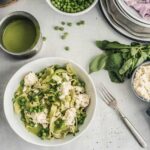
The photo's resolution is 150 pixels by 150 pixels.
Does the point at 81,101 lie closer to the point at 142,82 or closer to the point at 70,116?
the point at 70,116

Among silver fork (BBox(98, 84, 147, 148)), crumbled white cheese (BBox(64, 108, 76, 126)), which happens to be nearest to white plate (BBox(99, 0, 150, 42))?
silver fork (BBox(98, 84, 147, 148))

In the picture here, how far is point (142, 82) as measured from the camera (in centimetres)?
127

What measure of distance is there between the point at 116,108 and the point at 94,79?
0.11 meters

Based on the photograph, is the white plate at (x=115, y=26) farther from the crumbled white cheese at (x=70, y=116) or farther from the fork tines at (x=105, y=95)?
the crumbled white cheese at (x=70, y=116)

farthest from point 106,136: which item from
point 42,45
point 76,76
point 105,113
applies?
point 42,45

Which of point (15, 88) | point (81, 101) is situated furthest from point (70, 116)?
point (15, 88)

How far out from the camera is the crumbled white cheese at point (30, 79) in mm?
1265

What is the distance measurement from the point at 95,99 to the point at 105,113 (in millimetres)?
86

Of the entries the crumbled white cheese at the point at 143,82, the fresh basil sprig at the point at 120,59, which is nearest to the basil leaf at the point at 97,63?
the fresh basil sprig at the point at 120,59

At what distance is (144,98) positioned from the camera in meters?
1.27

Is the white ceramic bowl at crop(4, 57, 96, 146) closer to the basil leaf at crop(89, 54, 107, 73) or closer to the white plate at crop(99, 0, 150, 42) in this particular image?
the basil leaf at crop(89, 54, 107, 73)

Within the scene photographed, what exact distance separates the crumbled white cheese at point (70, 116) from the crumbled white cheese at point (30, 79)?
0.13m

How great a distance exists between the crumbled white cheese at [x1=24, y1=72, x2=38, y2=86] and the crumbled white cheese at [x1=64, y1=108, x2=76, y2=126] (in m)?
0.13

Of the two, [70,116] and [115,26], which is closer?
[70,116]
